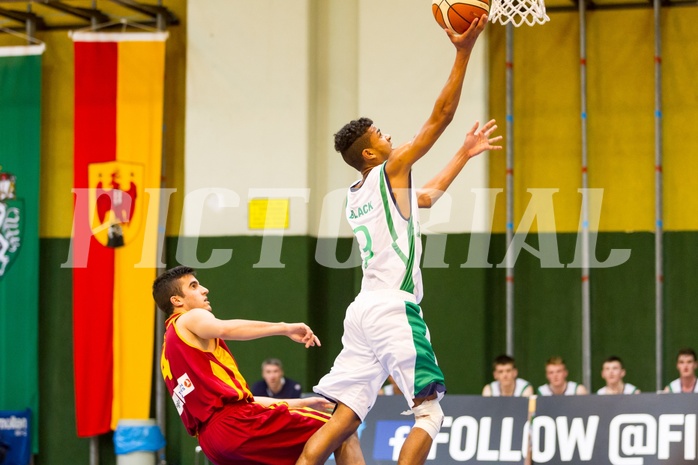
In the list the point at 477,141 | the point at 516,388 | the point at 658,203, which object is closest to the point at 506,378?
the point at 516,388

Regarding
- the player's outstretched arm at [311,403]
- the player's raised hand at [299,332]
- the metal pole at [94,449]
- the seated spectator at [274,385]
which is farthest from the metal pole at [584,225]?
the player's raised hand at [299,332]

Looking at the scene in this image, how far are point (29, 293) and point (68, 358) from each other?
3.30 ft

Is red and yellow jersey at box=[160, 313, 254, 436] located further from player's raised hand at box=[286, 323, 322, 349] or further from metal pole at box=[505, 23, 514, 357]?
metal pole at box=[505, 23, 514, 357]

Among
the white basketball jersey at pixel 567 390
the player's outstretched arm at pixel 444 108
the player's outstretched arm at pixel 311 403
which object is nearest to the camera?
the player's outstretched arm at pixel 444 108

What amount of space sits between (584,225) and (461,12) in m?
6.45

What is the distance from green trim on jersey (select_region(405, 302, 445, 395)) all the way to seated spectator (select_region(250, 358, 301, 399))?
569 centimetres

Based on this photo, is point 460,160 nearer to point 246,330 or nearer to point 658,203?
point 246,330

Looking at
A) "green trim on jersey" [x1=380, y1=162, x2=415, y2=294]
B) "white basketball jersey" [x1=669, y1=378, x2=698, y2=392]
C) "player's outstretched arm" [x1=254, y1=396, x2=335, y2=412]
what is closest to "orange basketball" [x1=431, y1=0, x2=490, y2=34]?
"green trim on jersey" [x1=380, y1=162, x2=415, y2=294]

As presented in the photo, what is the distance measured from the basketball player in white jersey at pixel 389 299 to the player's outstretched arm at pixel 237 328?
460mm

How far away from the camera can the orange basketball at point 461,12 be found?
6410 millimetres

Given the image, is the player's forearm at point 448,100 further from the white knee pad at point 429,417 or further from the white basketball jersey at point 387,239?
the white knee pad at point 429,417

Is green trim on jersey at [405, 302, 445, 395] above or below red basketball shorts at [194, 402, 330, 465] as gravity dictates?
above

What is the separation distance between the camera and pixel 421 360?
5867mm

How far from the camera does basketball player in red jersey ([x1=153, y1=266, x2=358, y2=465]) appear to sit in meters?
5.68
